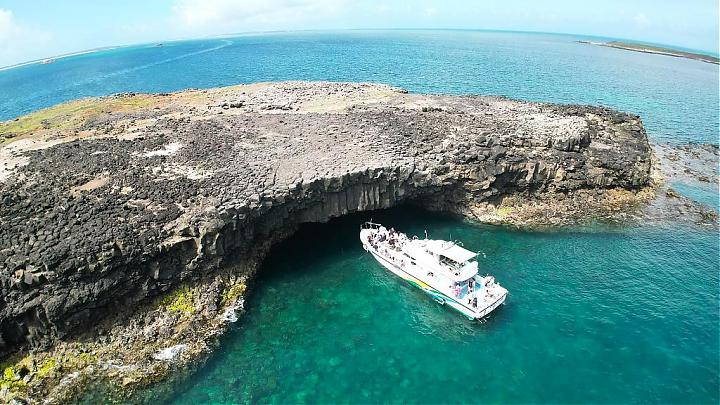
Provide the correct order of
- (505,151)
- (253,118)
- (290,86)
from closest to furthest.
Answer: (505,151) < (253,118) < (290,86)

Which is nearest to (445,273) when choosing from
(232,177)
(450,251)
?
(450,251)

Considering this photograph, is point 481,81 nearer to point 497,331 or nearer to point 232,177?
point 232,177

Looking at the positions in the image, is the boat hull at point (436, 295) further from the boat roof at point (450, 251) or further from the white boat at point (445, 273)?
the boat roof at point (450, 251)

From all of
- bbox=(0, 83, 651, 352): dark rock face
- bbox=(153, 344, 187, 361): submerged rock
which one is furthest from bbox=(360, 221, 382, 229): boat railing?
bbox=(153, 344, 187, 361): submerged rock

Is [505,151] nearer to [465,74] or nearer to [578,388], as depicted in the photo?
[578,388]

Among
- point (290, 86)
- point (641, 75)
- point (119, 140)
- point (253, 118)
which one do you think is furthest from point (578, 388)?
point (641, 75)

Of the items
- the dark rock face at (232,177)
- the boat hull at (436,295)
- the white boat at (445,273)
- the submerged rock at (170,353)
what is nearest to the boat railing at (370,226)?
the dark rock face at (232,177)
